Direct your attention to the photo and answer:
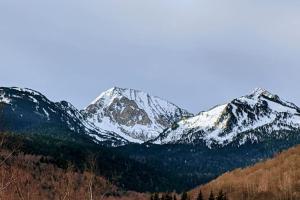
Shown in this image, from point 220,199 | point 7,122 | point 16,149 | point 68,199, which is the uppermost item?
point 220,199

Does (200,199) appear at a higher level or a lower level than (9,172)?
higher

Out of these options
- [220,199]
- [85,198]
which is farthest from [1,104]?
[220,199]

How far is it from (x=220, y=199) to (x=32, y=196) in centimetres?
16683

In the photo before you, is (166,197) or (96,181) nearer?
(96,181)

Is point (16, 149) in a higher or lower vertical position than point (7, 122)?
lower

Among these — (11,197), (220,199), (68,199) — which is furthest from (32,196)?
(220,199)

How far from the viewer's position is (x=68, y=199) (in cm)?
2338

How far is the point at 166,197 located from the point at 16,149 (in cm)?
17279

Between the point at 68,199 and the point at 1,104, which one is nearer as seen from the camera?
the point at 1,104

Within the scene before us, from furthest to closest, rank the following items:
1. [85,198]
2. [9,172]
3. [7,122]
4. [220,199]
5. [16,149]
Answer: [220,199]
[85,198]
[9,172]
[7,122]
[16,149]

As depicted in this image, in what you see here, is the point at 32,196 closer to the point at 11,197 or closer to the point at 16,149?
the point at 11,197

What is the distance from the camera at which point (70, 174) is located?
24.3 m

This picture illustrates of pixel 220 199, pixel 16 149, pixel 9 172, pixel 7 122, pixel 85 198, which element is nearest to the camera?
pixel 16 149

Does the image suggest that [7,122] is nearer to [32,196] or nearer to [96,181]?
[32,196]
